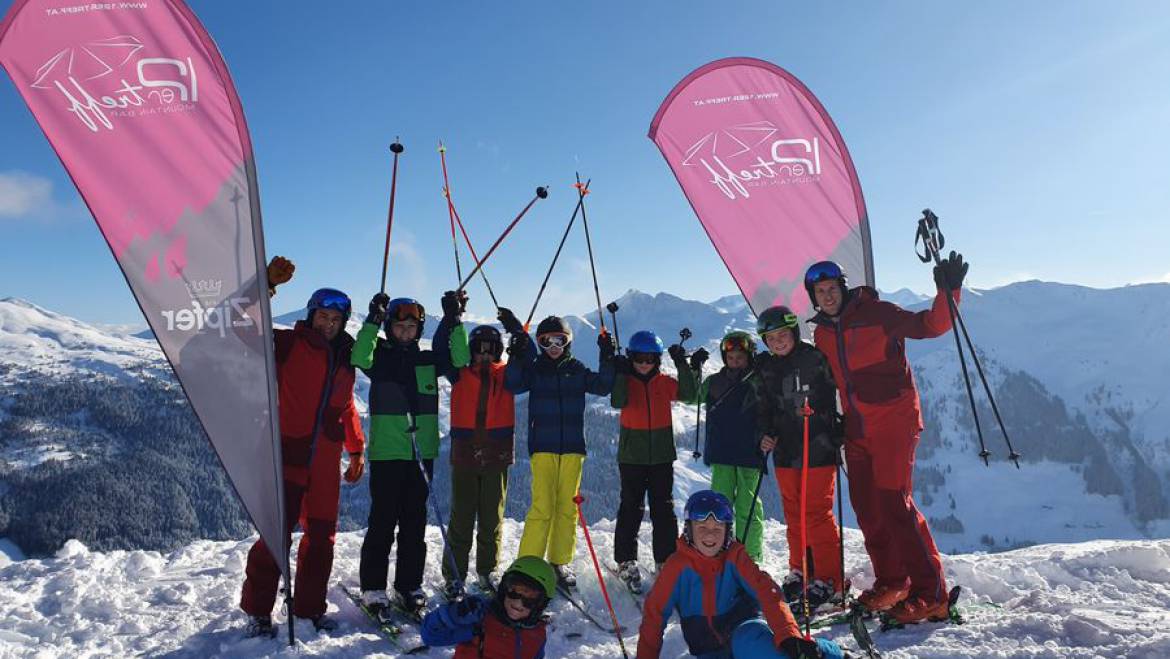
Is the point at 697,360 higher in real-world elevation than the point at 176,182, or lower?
lower

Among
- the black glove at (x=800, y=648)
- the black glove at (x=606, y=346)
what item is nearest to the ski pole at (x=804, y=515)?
the black glove at (x=800, y=648)

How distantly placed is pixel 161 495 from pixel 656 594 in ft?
496

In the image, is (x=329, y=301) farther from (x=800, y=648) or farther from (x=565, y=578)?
(x=800, y=648)

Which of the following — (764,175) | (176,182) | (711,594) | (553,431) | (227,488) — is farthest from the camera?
(227,488)

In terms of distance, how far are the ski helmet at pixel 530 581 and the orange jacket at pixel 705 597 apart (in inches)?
24.0

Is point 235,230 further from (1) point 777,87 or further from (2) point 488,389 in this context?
(1) point 777,87

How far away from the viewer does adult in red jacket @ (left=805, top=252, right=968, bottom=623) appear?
467 centimetres

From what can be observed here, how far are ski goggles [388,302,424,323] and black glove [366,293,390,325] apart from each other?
0.30 ft

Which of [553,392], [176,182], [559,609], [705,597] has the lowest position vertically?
[559,609]

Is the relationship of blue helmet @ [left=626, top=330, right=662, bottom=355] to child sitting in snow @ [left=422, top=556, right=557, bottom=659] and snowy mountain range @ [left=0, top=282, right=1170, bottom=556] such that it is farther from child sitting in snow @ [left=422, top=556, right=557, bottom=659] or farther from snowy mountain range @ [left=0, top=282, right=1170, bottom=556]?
snowy mountain range @ [left=0, top=282, right=1170, bottom=556]

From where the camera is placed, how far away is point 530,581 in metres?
3.74

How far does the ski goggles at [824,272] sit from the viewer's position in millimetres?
5164

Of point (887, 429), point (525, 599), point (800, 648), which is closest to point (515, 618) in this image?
point (525, 599)

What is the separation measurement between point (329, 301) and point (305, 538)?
1.84 m
